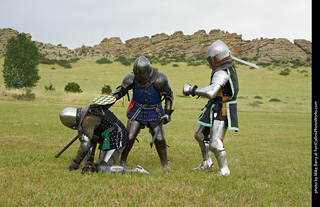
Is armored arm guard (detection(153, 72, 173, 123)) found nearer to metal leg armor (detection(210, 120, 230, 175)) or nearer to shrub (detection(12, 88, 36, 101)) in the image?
metal leg armor (detection(210, 120, 230, 175))

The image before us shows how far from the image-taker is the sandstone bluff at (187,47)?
108 meters

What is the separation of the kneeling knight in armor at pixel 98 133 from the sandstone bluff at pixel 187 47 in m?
93.5

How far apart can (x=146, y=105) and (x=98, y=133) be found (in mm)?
1166

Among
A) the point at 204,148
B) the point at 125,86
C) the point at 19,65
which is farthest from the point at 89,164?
the point at 19,65

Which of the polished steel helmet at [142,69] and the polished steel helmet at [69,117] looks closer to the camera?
the polished steel helmet at [69,117]

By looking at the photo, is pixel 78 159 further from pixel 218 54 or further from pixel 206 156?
pixel 218 54

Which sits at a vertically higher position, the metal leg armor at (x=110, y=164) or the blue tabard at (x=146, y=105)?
the blue tabard at (x=146, y=105)

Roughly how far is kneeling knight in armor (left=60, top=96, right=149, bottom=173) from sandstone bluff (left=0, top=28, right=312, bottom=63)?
93.5 m

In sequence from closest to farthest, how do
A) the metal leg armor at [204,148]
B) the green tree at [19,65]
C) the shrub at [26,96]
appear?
the metal leg armor at [204,148], the shrub at [26,96], the green tree at [19,65]

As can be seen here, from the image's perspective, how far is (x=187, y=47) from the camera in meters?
136

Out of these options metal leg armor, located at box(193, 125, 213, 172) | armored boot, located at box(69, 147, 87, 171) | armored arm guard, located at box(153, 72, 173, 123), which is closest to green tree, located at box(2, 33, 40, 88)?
armored boot, located at box(69, 147, 87, 171)

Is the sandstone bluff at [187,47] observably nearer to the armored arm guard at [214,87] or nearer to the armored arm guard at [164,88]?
the armored arm guard at [164,88]

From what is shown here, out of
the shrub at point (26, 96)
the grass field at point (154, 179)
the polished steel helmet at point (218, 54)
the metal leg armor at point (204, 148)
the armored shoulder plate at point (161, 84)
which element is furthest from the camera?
the shrub at point (26, 96)

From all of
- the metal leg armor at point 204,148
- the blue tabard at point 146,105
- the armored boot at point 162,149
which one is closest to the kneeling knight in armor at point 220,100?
the metal leg armor at point 204,148
